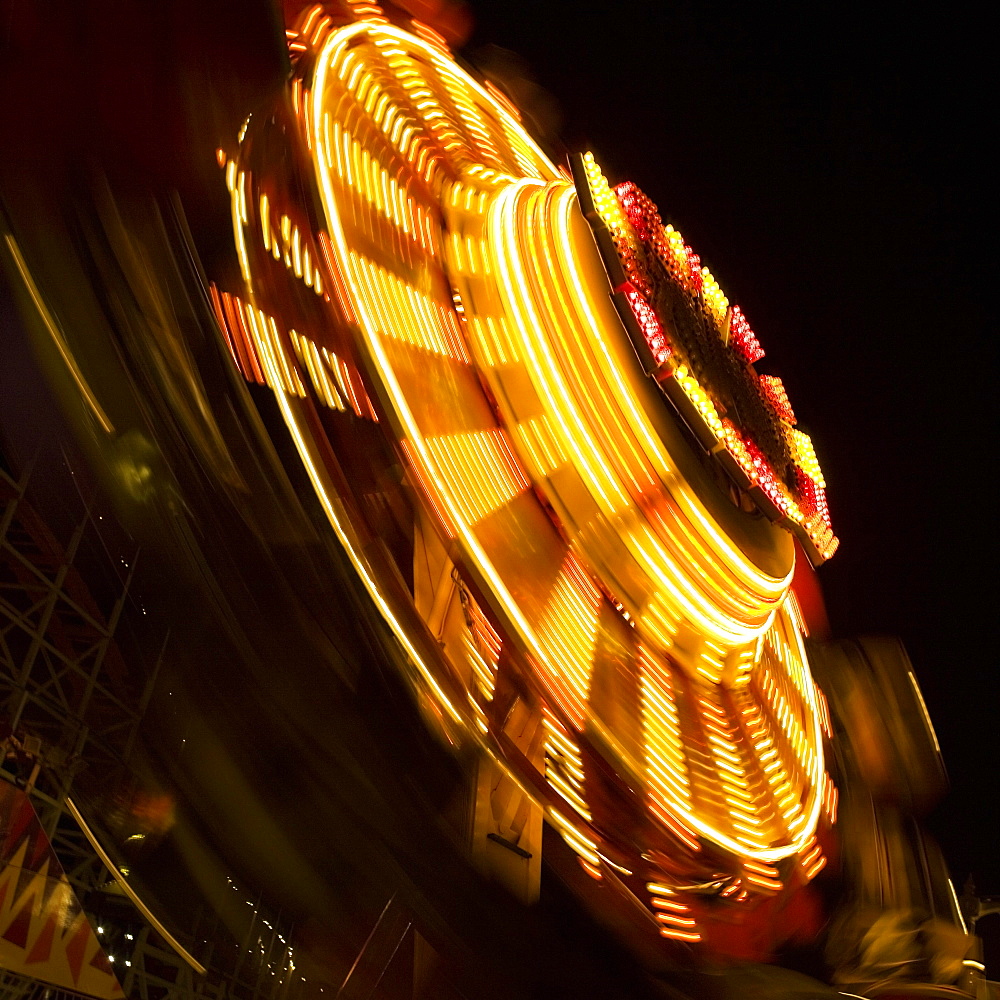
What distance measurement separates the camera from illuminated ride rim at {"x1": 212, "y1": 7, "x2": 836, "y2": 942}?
2.99 m

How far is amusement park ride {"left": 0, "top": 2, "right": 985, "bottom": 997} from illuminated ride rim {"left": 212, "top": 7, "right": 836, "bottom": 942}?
0.5 inches

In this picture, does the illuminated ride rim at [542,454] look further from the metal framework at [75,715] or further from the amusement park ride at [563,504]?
the metal framework at [75,715]

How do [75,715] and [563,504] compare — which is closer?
[563,504]

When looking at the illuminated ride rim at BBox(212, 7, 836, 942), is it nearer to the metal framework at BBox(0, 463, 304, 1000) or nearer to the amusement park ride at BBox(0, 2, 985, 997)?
the amusement park ride at BBox(0, 2, 985, 997)

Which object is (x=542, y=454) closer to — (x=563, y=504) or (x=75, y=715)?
(x=563, y=504)

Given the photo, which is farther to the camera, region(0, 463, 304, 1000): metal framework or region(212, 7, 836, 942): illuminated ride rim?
region(0, 463, 304, 1000): metal framework

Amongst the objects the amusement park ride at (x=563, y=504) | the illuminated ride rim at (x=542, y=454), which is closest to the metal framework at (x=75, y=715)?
the amusement park ride at (x=563, y=504)

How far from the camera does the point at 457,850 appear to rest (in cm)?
271

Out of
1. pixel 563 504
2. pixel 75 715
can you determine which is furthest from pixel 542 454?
pixel 75 715

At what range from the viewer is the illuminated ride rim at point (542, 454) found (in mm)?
2988

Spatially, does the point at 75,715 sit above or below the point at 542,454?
below

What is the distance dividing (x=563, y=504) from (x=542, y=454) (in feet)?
0.63

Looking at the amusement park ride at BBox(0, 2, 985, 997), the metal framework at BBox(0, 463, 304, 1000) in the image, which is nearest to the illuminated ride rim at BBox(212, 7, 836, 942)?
the amusement park ride at BBox(0, 2, 985, 997)

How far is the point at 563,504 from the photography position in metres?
3.88
